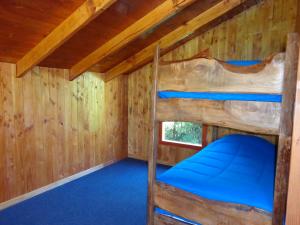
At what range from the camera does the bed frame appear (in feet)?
3.86

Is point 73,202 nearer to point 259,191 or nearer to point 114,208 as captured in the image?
point 114,208

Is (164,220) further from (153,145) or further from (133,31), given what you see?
(133,31)

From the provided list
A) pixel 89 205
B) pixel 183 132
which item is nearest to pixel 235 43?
pixel 183 132

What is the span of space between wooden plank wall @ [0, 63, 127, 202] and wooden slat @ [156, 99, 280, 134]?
1.83 metres

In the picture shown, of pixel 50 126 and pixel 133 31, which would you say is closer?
pixel 133 31

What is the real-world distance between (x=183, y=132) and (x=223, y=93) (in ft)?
8.87

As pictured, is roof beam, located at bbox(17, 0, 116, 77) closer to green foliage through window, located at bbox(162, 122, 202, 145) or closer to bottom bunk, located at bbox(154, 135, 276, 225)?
bottom bunk, located at bbox(154, 135, 276, 225)

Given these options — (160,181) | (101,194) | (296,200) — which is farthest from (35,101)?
(296,200)

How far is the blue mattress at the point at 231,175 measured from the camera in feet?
4.80

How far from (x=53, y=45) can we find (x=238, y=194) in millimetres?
2017

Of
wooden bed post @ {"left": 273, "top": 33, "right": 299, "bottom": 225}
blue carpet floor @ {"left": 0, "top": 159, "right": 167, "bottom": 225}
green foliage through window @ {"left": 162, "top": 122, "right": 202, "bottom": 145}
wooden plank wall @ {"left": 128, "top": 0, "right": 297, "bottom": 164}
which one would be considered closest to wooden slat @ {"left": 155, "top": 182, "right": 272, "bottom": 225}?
wooden bed post @ {"left": 273, "top": 33, "right": 299, "bottom": 225}

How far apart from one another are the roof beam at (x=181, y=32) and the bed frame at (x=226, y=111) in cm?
125

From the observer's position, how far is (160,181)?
1.75 metres

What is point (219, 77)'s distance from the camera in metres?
1.39
